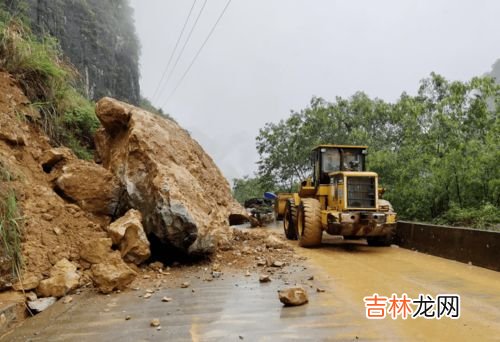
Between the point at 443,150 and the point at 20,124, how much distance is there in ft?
36.1

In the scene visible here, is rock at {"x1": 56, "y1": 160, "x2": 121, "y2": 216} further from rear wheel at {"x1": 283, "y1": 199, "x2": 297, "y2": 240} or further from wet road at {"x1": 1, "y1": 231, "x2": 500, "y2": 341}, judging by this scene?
rear wheel at {"x1": 283, "y1": 199, "x2": 297, "y2": 240}

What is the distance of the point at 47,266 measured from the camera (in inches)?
202

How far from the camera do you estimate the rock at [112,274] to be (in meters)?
5.16

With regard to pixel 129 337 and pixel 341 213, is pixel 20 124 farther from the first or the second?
pixel 341 213

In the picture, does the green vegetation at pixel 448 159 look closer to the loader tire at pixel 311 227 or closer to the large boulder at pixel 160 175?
the loader tire at pixel 311 227

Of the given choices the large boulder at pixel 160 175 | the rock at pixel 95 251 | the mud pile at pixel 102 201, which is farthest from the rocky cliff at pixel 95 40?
the rock at pixel 95 251

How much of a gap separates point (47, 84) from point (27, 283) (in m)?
5.10

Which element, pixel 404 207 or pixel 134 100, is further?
pixel 134 100

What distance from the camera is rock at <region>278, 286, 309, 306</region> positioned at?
4.64m

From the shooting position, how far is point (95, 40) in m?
24.5

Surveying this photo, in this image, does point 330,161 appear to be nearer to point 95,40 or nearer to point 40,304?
point 40,304

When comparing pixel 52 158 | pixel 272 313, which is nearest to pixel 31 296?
pixel 272 313

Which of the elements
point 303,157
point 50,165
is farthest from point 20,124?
point 303,157

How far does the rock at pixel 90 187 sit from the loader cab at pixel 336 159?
18.2 feet
